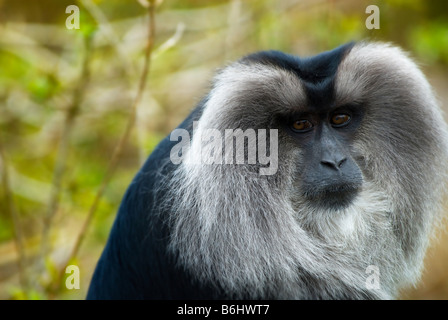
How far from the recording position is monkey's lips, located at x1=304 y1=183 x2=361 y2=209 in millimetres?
3191

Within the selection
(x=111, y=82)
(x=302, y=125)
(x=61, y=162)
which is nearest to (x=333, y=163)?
(x=302, y=125)

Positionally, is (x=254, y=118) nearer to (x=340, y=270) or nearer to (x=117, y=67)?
(x=340, y=270)

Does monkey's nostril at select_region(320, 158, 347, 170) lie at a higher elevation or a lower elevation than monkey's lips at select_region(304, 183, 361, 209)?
higher

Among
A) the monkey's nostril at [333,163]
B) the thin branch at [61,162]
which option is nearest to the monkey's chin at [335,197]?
the monkey's nostril at [333,163]

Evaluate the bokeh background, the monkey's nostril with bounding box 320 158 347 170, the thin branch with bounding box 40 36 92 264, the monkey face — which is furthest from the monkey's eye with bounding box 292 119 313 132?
the bokeh background

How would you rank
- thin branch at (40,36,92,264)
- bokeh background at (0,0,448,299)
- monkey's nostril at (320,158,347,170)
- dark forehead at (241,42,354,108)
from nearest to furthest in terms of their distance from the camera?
1. monkey's nostril at (320,158,347,170)
2. dark forehead at (241,42,354,108)
3. thin branch at (40,36,92,264)
4. bokeh background at (0,0,448,299)

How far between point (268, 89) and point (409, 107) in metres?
0.88

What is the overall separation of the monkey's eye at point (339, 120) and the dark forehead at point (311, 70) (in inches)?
4.0

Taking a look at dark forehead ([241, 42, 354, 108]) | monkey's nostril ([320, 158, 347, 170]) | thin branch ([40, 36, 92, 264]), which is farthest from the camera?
thin branch ([40, 36, 92, 264])

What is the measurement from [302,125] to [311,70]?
31 centimetres

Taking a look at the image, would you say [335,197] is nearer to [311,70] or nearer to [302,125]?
[302,125]

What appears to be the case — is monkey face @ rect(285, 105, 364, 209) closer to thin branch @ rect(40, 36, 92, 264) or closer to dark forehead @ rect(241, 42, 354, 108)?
dark forehead @ rect(241, 42, 354, 108)

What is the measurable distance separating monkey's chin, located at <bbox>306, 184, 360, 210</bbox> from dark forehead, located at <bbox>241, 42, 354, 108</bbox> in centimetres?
50

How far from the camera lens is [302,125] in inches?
133
